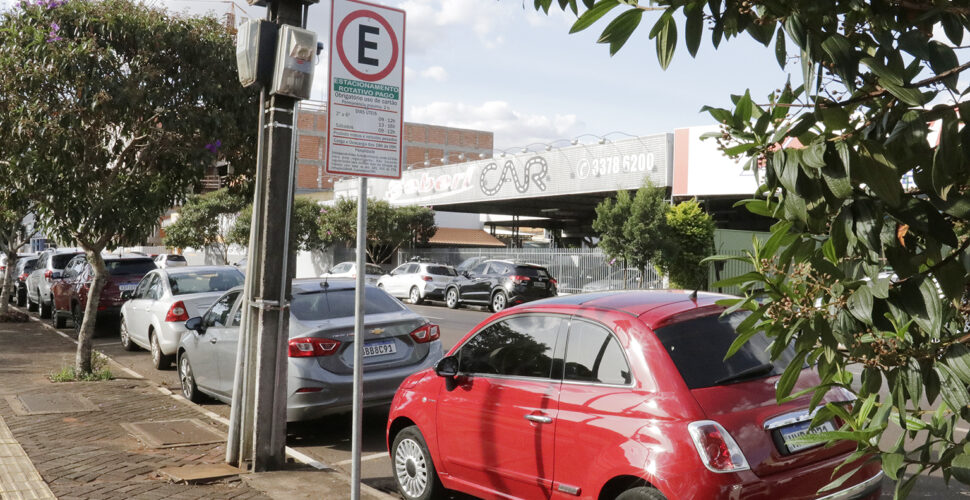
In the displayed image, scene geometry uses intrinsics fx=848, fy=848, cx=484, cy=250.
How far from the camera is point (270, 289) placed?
664cm

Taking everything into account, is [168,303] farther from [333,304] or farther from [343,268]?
[343,268]

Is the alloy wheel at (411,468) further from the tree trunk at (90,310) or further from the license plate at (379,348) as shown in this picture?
the tree trunk at (90,310)

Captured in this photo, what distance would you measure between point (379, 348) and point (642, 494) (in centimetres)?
462

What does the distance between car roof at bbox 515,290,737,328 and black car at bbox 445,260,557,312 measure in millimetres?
20610

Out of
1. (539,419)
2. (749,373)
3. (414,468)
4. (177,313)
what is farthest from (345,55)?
(177,313)

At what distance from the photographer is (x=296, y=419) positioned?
807 centimetres

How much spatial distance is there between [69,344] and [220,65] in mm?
8354

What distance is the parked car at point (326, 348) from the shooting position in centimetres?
805

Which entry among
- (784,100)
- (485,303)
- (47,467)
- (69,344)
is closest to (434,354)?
(47,467)

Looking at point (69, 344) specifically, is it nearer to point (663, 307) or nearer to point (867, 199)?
point (663, 307)

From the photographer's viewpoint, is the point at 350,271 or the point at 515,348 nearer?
the point at 515,348

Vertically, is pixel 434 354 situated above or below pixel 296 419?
above

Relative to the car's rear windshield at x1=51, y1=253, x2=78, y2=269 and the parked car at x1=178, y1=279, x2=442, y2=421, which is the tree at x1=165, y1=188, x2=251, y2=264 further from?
the parked car at x1=178, y1=279, x2=442, y2=421

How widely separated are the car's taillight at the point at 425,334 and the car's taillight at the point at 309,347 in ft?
3.16
